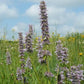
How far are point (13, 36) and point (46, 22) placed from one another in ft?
16.8

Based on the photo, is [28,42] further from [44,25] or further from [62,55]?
[62,55]

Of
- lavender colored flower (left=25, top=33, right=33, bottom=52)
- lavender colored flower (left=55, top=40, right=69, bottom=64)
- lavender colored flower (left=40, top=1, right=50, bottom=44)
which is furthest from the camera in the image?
lavender colored flower (left=25, top=33, right=33, bottom=52)

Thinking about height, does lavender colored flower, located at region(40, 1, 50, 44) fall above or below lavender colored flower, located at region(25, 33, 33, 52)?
above

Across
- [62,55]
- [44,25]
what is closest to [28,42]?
[44,25]

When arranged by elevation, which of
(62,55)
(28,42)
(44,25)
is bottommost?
(62,55)

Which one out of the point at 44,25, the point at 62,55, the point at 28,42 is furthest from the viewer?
the point at 28,42

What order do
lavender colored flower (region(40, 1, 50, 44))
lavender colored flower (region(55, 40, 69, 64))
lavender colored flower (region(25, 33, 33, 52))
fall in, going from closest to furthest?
lavender colored flower (region(55, 40, 69, 64)) < lavender colored flower (region(40, 1, 50, 44)) < lavender colored flower (region(25, 33, 33, 52))

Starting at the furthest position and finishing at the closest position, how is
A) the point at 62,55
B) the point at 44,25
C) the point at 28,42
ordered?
the point at 28,42 < the point at 44,25 < the point at 62,55

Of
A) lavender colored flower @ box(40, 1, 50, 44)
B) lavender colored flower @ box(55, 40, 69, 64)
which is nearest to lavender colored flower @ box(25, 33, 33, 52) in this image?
lavender colored flower @ box(40, 1, 50, 44)

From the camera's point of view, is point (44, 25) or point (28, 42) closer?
point (44, 25)

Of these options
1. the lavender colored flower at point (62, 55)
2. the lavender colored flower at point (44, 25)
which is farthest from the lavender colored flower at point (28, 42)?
the lavender colored flower at point (62, 55)

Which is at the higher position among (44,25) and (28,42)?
(44,25)

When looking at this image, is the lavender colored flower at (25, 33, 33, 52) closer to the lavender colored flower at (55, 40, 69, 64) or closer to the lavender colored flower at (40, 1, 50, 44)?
the lavender colored flower at (40, 1, 50, 44)

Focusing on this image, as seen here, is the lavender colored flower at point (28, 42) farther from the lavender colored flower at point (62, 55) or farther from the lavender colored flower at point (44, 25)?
the lavender colored flower at point (62, 55)
